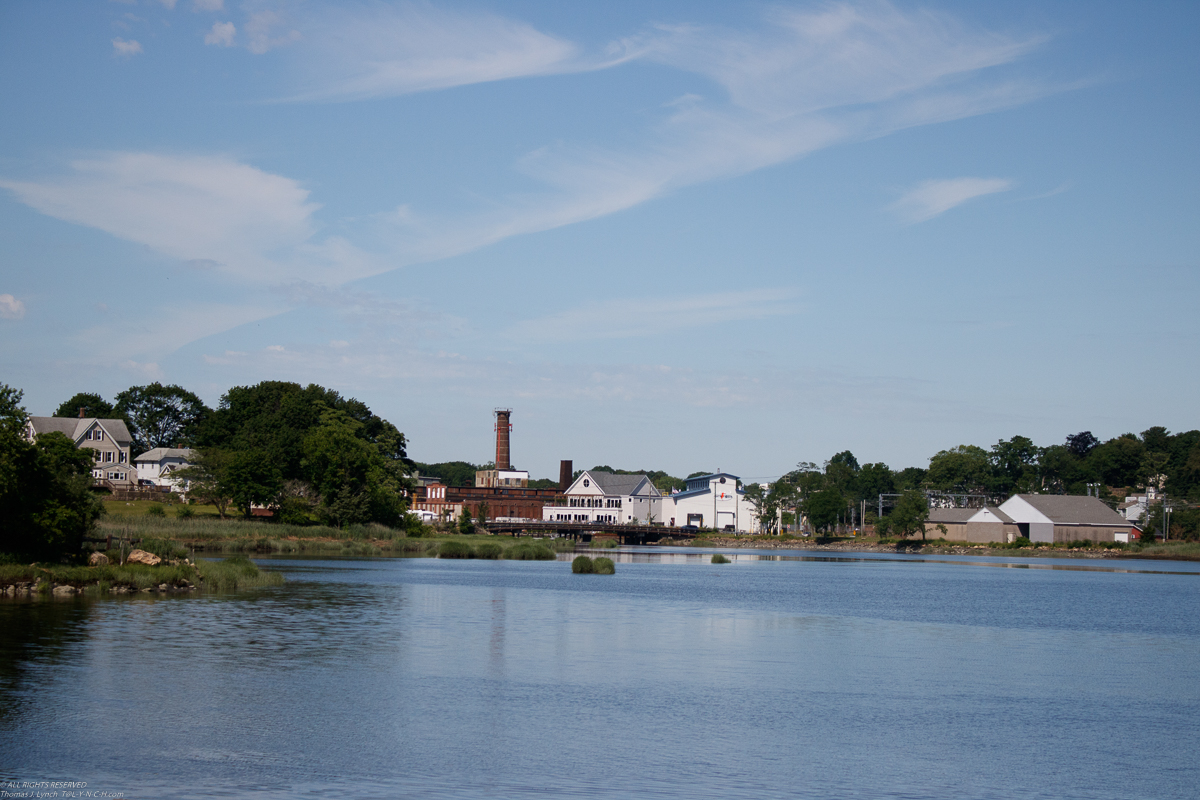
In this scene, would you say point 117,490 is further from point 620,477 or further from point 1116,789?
point 1116,789

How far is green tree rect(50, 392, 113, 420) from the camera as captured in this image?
428ft

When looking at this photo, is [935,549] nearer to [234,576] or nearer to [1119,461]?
[1119,461]

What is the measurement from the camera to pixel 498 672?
1030 inches

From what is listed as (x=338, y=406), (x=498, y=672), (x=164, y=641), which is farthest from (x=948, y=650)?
(x=338, y=406)

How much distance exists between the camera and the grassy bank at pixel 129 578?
3669 centimetres

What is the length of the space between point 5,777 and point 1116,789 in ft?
58.6

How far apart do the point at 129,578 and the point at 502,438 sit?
118743 millimetres

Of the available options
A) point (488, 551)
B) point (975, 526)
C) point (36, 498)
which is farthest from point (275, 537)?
point (975, 526)

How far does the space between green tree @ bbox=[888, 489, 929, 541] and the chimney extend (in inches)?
2326

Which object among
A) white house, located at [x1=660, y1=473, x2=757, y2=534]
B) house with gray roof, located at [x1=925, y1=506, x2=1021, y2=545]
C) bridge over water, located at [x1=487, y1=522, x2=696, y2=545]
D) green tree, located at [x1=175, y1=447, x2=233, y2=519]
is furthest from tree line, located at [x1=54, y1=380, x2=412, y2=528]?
house with gray roof, located at [x1=925, y1=506, x2=1021, y2=545]

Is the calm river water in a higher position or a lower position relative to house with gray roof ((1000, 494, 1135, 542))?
lower

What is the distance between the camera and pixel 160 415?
139 m

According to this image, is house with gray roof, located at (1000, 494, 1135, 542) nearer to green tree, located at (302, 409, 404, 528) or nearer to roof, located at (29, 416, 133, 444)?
green tree, located at (302, 409, 404, 528)

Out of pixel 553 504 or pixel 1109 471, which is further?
pixel 1109 471
